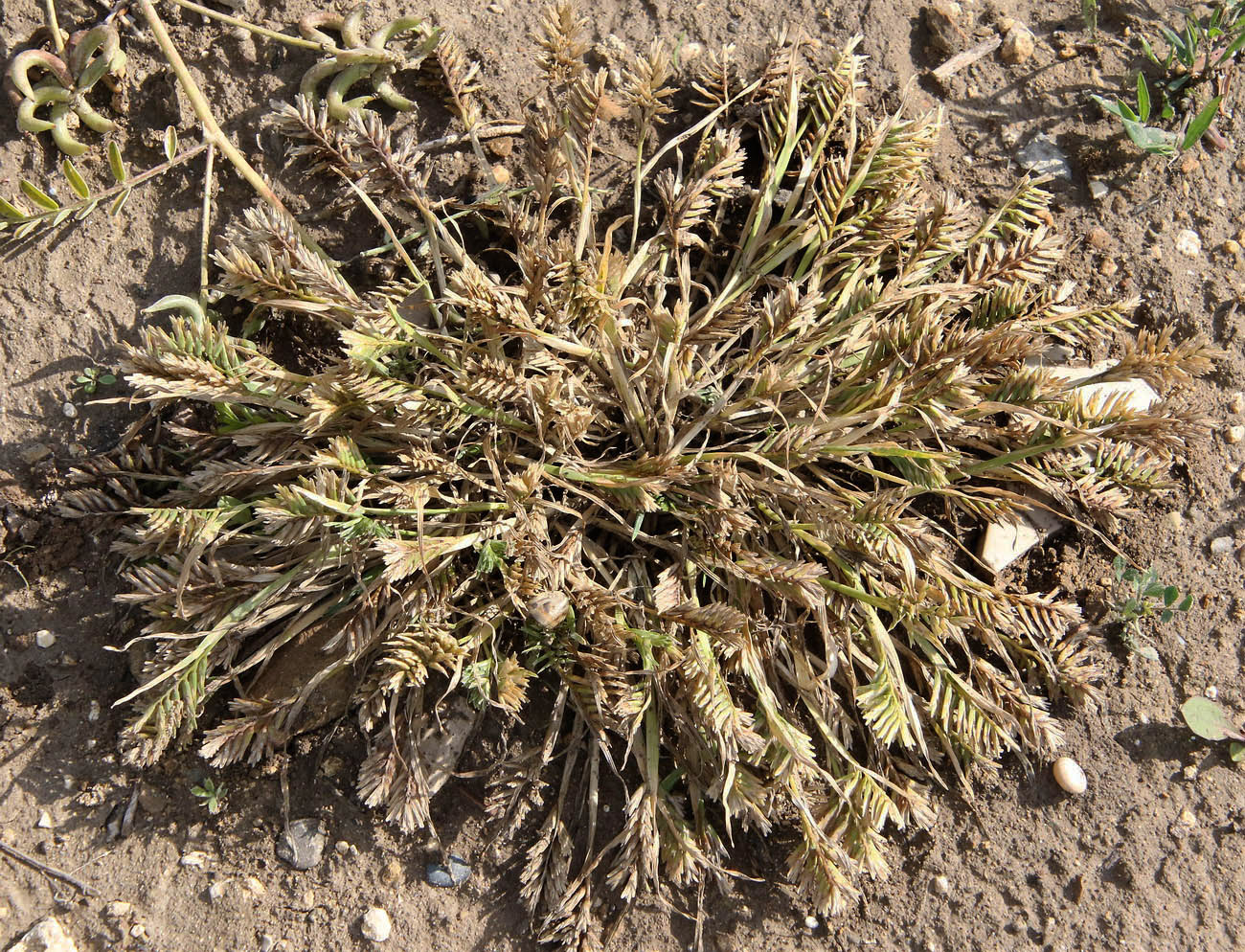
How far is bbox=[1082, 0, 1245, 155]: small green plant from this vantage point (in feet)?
8.16

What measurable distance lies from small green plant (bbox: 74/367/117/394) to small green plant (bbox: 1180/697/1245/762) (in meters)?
3.00

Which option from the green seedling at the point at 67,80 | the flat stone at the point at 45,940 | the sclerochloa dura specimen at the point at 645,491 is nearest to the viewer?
the sclerochloa dura specimen at the point at 645,491

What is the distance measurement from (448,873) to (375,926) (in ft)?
0.72

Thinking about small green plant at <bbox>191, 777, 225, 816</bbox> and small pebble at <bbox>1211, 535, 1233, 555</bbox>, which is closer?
small green plant at <bbox>191, 777, 225, 816</bbox>

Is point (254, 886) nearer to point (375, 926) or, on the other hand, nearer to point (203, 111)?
point (375, 926)

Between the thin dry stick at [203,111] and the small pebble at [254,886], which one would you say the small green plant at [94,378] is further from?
the small pebble at [254,886]

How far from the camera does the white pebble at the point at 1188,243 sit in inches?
101

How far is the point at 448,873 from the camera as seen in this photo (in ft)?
7.55

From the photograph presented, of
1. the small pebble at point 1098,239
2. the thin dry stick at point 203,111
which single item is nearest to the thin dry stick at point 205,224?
the thin dry stick at point 203,111

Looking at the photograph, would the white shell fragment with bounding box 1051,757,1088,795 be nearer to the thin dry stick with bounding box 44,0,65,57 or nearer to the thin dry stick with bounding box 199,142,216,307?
the thin dry stick with bounding box 199,142,216,307

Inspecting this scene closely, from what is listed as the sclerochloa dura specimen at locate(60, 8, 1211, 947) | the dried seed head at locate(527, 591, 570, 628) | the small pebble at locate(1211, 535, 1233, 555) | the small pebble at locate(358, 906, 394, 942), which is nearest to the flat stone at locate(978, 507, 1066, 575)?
the sclerochloa dura specimen at locate(60, 8, 1211, 947)

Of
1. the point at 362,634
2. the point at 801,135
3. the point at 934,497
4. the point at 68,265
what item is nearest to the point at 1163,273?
the point at 934,497

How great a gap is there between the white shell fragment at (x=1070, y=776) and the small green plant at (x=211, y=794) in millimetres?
2186

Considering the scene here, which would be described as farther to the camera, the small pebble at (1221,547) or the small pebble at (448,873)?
the small pebble at (1221,547)
